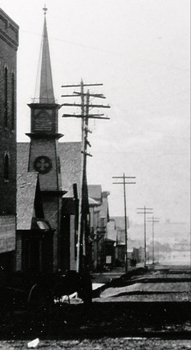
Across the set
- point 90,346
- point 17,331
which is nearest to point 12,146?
point 17,331

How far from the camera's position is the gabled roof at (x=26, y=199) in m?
35.6

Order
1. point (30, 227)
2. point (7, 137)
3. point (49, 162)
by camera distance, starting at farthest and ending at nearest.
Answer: point (49, 162) < point (30, 227) < point (7, 137)

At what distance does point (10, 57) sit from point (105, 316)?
15495 mm

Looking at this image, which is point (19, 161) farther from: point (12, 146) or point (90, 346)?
point (90, 346)

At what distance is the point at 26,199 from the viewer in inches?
1444

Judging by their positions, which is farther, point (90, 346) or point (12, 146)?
point (12, 146)

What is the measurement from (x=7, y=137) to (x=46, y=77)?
1694cm

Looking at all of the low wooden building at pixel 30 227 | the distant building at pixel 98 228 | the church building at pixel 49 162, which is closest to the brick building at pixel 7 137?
the low wooden building at pixel 30 227

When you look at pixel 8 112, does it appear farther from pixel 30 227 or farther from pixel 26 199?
pixel 30 227

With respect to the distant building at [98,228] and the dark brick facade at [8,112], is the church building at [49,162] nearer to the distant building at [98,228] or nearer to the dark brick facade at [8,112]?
the distant building at [98,228]

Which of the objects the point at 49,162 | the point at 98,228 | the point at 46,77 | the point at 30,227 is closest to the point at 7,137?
the point at 30,227

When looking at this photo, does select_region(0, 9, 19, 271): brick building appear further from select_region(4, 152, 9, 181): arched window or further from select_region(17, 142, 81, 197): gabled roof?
select_region(17, 142, 81, 197): gabled roof

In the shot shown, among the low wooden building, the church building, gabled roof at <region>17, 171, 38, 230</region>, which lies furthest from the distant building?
gabled roof at <region>17, 171, 38, 230</region>

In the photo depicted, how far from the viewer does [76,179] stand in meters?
53.2
